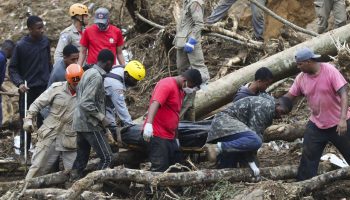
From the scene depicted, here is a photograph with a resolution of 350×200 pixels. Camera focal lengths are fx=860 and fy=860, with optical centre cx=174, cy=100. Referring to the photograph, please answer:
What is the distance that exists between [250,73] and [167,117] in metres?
2.27

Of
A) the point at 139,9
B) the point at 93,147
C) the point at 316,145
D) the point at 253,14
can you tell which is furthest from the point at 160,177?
the point at 139,9

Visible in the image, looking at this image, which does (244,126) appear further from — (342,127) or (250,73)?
(250,73)

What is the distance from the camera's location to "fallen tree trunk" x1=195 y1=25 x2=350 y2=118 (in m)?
11.4

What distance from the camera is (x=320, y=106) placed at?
9.27 meters

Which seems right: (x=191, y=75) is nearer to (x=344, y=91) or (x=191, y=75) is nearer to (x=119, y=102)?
(x=119, y=102)

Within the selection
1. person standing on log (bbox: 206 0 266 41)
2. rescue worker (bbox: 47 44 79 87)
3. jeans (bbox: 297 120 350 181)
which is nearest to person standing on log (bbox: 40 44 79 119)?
rescue worker (bbox: 47 44 79 87)

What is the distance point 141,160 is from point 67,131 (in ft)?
3.14

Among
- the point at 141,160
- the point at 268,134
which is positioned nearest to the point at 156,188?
the point at 141,160

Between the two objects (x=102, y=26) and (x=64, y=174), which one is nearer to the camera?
(x=64, y=174)

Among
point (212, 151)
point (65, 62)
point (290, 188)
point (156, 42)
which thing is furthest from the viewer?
point (156, 42)

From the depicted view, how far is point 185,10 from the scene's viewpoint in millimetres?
12203

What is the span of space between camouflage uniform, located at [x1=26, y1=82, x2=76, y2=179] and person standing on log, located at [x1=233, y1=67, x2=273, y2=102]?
2.03m

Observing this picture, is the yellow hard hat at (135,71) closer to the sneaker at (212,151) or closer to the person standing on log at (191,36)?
the sneaker at (212,151)

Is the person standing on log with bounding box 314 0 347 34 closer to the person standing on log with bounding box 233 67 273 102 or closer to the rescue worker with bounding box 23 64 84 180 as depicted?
the person standing on log with bounding box 233 67 273 102
